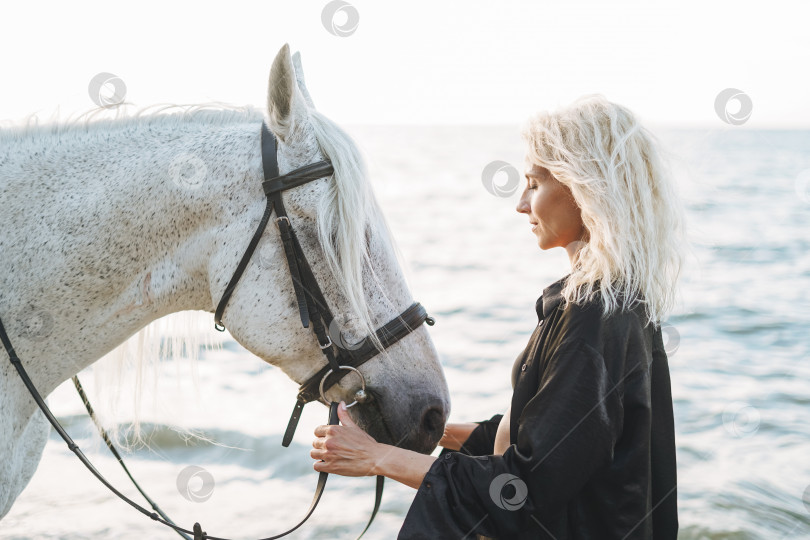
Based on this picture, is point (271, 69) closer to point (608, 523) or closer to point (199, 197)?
point (199, 197)

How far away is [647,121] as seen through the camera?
2.09 metres

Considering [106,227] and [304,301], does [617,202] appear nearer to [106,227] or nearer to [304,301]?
[304,301]

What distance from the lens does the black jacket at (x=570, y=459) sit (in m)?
1.76

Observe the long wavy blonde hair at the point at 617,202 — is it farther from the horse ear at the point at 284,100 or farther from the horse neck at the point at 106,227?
the horse neck at the point at 106,227

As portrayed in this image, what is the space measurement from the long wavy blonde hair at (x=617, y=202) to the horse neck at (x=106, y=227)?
920 mm

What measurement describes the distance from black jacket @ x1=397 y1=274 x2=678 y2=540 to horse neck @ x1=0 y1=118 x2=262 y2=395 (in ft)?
3.10

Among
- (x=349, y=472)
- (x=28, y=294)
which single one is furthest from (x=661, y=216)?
(x=28, y=294)

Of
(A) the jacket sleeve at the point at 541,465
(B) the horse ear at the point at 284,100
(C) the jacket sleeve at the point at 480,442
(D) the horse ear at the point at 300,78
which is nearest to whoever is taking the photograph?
(A) the jacket sleeve at the point at 541,465

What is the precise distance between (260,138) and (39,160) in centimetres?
67

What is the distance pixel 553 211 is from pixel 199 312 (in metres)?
1.27

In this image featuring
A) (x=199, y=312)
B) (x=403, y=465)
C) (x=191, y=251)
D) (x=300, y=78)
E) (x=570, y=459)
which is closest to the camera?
(x=570, y=459)

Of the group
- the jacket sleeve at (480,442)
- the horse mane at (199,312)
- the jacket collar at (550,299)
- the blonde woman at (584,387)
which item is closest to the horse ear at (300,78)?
the horse mane at (199,312)

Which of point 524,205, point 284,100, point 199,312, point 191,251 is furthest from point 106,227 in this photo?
point 524,205

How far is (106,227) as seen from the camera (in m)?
1.99
